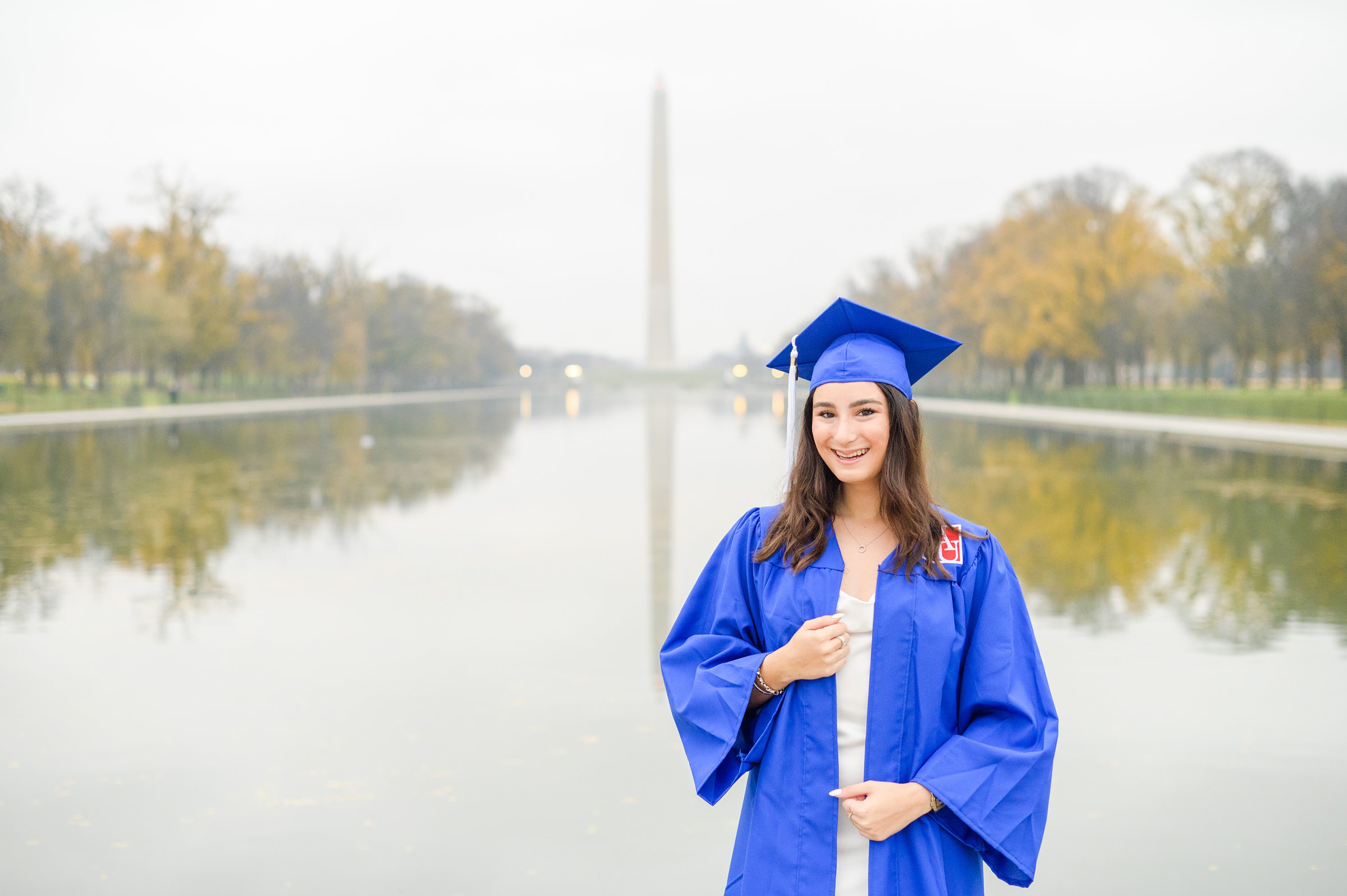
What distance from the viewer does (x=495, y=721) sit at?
5852 millimetres

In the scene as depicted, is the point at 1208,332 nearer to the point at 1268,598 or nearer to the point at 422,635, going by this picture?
the point at 1268,598

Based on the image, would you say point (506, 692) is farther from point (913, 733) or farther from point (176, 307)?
point (176, 307)

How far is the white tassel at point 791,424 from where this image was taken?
258cm

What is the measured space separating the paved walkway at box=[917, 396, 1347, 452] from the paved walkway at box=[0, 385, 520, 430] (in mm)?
27041

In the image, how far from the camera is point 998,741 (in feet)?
7.55

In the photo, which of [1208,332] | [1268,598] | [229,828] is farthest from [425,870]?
[1208,332]

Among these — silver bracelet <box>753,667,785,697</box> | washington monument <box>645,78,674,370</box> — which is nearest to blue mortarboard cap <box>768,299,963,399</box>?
silver bracelet <box>753,667,785,697</box>

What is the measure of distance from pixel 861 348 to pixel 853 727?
0.80m

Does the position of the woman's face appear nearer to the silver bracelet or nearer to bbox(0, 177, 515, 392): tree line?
the silver bracelet

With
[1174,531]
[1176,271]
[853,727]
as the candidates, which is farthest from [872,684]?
[1176,271]

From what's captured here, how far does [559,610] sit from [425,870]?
4.34m

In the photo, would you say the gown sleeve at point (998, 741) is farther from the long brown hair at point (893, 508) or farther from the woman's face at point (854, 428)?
the woman's face at point (854, 428)

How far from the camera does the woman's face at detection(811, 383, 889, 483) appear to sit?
240cm

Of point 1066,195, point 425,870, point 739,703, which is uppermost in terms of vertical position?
point 1066,195
